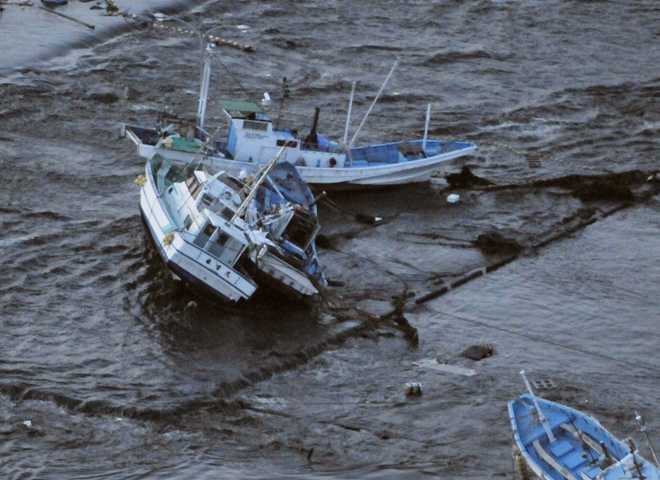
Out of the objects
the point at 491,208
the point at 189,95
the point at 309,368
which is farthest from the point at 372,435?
the point at 189,95

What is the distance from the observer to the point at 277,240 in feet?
125

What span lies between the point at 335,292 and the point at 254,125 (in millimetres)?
8483

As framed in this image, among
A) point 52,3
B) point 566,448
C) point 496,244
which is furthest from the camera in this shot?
point 52,3

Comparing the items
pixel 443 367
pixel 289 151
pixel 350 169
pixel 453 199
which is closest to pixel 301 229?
pixel 443 367

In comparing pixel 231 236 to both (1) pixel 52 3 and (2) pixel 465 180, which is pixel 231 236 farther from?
(1) pixel 52 3

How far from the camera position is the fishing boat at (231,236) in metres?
36.5

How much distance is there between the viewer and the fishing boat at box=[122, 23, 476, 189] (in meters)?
44.5

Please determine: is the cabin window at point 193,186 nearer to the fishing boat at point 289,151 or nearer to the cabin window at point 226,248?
the cabin window at point 226,248

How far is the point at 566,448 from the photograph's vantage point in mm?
28703

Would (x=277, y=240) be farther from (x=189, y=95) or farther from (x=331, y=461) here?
(x=189, y=95)

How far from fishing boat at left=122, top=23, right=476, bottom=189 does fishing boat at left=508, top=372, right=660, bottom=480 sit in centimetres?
1809

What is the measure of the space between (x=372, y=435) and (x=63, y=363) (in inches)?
345

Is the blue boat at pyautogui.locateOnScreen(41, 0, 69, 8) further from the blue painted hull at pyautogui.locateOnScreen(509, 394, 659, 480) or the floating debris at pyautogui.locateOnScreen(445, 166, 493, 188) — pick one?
the blue painted hull at pyautogui.locateOnScreen(509, 394, 659, 480)

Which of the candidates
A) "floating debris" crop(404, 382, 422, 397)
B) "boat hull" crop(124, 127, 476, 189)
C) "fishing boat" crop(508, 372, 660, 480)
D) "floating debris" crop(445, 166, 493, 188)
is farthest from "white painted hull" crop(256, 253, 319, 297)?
"floating debris" crop(445, 166, 493, 188)
